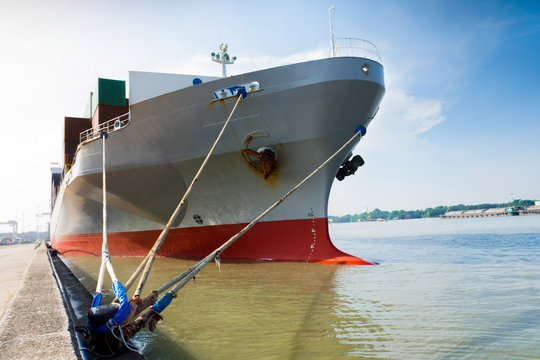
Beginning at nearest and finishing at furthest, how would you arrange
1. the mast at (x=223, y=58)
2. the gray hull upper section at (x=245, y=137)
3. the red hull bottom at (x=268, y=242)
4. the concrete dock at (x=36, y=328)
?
1. the concrete dock at (x=36, y=328)
2. the gray hull upper section at (x=245, y=137)
3. the red hull bottom at (x=268, y=242)
4. the mast at (x=223, y=58)

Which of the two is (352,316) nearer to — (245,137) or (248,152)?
(248,152)

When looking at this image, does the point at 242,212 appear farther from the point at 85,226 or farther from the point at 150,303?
the point at 85,226

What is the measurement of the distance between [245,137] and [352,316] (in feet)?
19.9

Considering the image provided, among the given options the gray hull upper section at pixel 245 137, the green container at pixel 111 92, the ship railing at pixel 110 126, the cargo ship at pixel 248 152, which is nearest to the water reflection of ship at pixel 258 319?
the cargo ship at pixel 248 152

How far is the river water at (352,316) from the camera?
148 inches

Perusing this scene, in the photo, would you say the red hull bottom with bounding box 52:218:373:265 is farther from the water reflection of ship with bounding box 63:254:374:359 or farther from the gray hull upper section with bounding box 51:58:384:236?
the water reflection of ship with bounding box 63:254:374:359

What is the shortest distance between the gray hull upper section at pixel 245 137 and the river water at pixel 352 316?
260 centimetres

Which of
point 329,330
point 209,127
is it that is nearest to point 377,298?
point 329,330

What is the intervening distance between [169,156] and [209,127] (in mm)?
1814

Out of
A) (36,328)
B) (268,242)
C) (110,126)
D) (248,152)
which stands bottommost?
(36,328)

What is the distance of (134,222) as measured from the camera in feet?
42.9

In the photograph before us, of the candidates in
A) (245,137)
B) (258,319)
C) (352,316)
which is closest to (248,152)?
(245,137)

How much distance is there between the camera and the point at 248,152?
9672mm

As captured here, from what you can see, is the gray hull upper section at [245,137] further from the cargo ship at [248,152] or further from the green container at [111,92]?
the green container at [111,92]
